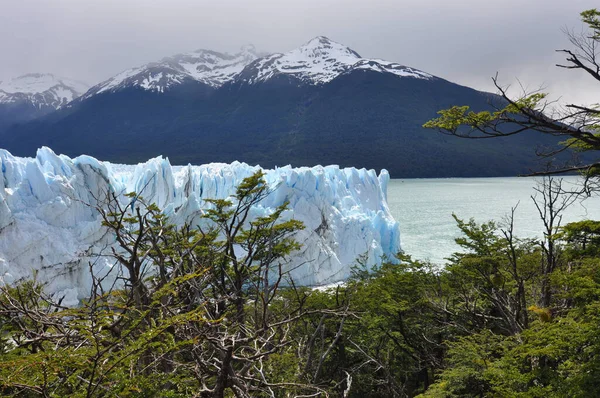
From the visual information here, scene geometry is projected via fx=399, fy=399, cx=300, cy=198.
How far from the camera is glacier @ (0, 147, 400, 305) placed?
43.5 feet

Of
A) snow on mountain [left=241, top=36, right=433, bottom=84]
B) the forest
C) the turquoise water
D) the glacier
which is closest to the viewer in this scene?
the forest

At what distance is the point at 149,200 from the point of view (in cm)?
933

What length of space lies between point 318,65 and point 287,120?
54.0m

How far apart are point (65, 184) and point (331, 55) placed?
7139 inches

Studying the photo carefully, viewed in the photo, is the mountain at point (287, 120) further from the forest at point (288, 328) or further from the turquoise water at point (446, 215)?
the forest at point (288, 328)

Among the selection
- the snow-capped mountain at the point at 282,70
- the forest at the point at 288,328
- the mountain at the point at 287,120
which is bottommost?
the forest at the point at 288,328

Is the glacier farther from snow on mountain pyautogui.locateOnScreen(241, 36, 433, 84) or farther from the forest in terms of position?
snow on mountain pyautogui.locateOnScreen(241, 36, 433, 84)

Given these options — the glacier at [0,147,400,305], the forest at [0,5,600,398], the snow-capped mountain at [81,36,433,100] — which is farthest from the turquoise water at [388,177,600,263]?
the snow-capped mountain at [81,36,433,100]

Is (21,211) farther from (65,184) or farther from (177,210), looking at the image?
(177,210)

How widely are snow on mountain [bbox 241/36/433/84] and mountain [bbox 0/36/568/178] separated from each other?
56 centimetres

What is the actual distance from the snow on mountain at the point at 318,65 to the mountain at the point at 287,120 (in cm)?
56

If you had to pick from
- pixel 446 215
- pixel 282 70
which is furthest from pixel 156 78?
pixel 446 215

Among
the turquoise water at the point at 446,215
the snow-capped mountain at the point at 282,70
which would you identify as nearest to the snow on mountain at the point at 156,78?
the snow-capped mountain at the point at 282,70

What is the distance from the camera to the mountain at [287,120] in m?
99.1
